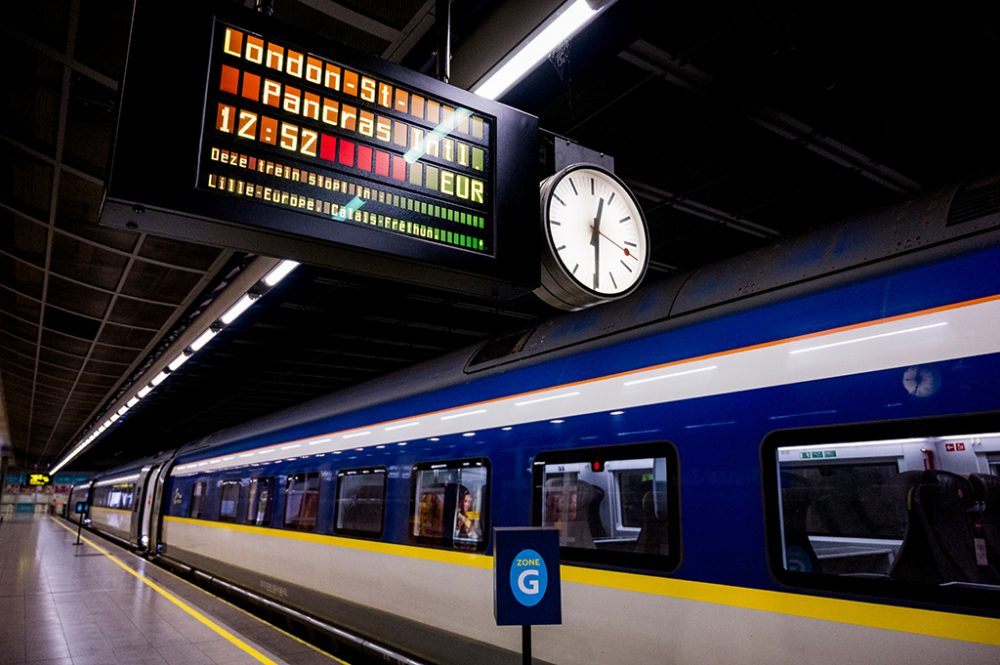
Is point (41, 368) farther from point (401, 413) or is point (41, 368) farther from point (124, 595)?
point (401, 413)

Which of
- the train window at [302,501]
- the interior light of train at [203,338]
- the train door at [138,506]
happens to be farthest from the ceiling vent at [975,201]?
the train door at [138,506]

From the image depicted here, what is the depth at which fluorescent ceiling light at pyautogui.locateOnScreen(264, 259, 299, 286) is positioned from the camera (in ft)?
20.7

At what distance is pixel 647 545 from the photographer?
12.1ft

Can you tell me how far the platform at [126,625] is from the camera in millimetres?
5746

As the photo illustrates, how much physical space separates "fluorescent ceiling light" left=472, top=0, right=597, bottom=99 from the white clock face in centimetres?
54

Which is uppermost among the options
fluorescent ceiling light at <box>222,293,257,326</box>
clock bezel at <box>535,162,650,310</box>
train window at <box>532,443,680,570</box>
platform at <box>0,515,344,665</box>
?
fluorescent ceiling light at <box>222,293,257,326</box>

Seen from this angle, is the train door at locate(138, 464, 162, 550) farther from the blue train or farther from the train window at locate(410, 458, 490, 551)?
the train window at locate(410, 458, 490, 551)

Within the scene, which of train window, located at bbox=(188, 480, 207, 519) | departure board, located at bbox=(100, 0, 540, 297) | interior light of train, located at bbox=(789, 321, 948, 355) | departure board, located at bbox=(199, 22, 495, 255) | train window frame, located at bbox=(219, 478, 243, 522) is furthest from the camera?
train window, located at bbox=(188, 480, 207, 519)

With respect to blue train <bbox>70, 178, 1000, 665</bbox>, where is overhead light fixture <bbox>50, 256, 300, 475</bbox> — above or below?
above

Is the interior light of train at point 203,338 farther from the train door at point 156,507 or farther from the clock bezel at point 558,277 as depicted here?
the train door at point 156,507

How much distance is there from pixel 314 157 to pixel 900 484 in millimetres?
2759

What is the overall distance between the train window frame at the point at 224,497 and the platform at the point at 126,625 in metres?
1.22

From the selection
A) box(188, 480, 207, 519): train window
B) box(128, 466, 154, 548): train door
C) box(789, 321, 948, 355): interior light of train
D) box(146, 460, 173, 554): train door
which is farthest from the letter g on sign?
box(128, 466, 154, 548): train door

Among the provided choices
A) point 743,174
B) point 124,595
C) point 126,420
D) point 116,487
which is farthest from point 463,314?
point 116,487
